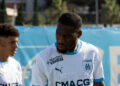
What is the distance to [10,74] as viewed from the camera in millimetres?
2941

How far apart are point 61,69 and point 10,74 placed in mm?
874

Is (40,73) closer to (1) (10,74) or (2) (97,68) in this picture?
(2) (97,68)

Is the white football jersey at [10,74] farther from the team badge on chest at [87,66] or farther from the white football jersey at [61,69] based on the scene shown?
the team badge on chest at [87,66]

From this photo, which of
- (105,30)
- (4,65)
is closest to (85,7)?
(105,30)

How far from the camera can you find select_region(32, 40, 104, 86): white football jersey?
7.41 feet

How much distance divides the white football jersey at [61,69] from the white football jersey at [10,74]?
0.63m

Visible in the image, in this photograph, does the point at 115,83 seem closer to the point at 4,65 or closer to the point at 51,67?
the point at 4,65

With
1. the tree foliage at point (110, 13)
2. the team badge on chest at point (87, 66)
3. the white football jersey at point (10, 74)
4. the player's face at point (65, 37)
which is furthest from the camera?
the tree foliage at point (110, 13)

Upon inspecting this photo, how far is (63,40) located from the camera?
2.20 metres

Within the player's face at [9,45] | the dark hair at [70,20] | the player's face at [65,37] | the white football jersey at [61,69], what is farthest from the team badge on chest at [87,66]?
the player's face at [9,45]

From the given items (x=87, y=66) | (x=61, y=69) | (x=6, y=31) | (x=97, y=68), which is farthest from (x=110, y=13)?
(x=61, y=69)

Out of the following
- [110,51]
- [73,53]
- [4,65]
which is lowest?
[110,51]

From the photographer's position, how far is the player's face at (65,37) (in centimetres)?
220

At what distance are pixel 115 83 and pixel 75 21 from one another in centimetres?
400
